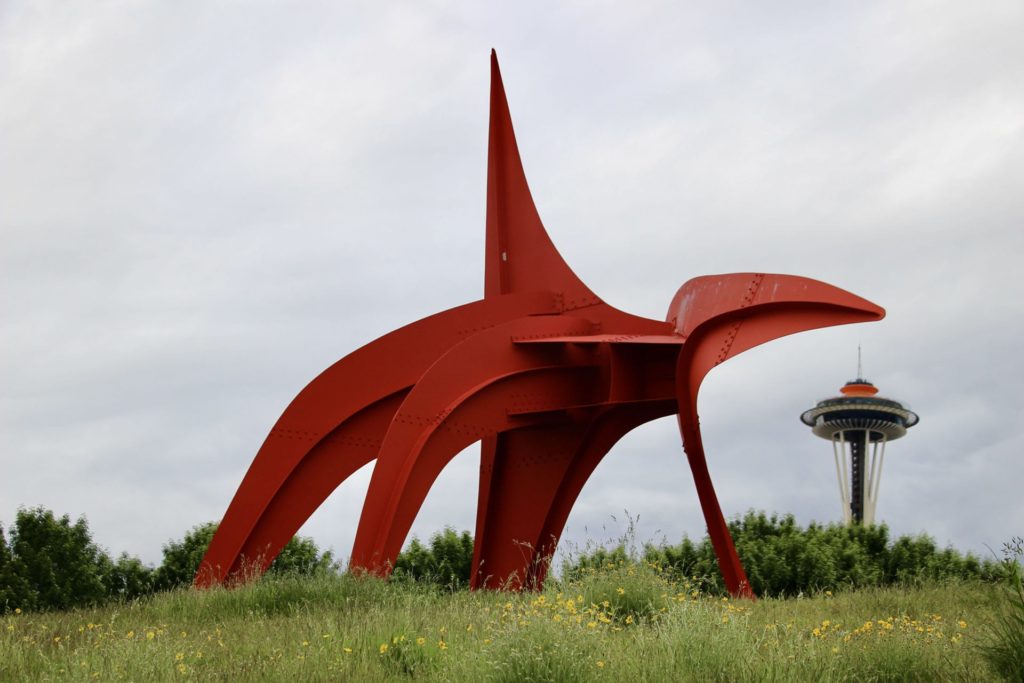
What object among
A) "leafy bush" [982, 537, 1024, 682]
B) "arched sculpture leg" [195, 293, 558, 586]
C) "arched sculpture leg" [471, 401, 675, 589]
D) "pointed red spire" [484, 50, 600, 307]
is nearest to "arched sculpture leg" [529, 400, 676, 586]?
"arched sculpture leg" [471, 401, 675, 589]

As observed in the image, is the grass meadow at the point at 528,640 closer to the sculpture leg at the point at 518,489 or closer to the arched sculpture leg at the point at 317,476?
the arched sculpture leg at the point at 317,476

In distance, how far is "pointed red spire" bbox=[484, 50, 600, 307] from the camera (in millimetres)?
17781

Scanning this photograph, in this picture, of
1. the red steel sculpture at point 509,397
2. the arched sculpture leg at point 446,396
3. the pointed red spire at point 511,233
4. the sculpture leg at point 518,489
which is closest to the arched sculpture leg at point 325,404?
the red steel sculpture at point 509,397

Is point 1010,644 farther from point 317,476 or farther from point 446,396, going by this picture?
point 317,476

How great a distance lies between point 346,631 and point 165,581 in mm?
17987

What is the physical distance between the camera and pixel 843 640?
855 centimetres

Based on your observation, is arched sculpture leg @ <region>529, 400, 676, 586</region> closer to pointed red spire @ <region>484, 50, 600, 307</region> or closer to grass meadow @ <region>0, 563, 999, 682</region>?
pointed red spire @ <region>484, 50, 600, 307</region>

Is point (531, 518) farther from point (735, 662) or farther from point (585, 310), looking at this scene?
point (735, 662)

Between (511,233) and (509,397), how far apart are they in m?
3.40

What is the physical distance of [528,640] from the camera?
6934 millimetres

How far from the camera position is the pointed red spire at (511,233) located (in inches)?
700

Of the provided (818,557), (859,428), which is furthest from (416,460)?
(859,428)

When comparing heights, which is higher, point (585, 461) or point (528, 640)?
point (585, 461)

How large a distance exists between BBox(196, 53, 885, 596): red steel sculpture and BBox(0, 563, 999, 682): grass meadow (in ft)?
10.5
